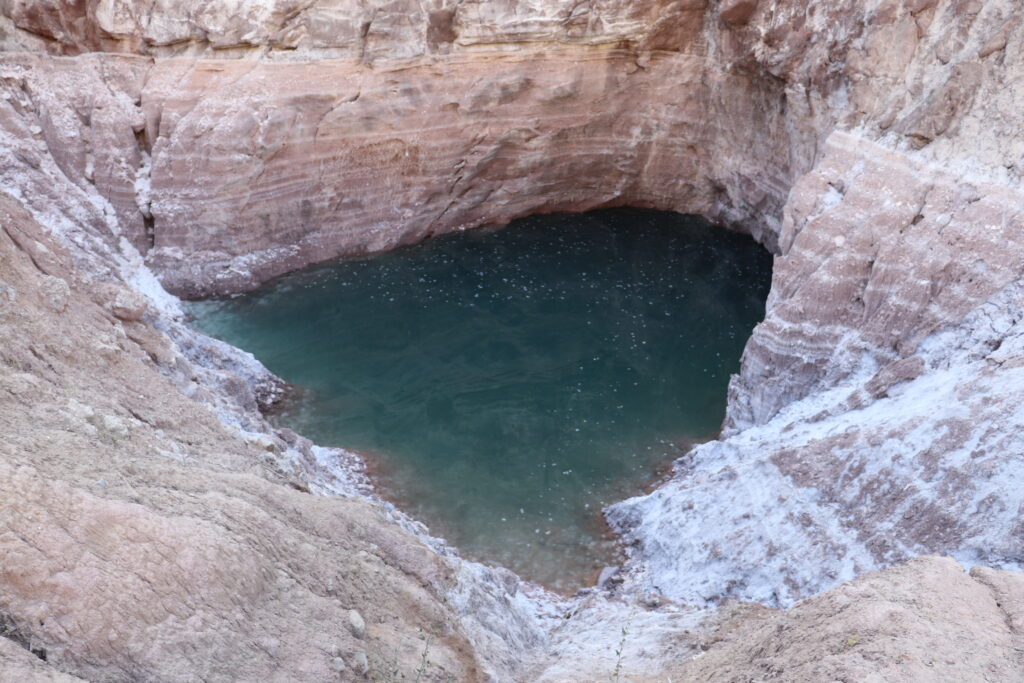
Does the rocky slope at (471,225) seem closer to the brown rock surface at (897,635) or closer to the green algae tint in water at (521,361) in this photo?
the brown rock surface at (897,635)

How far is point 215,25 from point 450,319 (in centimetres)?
578

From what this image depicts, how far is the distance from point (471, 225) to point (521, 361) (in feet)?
15.6

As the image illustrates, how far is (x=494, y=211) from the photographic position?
1764 centimetres

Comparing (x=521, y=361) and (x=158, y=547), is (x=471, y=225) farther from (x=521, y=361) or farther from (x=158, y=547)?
(x=158, y=547)

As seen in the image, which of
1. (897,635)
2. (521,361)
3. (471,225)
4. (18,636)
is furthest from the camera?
(471,225)

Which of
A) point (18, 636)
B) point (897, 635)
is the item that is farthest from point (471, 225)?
point (18, 636)

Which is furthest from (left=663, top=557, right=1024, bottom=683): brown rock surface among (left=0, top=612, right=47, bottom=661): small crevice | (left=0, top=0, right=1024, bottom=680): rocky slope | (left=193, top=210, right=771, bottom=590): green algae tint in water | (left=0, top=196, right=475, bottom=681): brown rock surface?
(left=193, top=210, right=771, bottom=590): green algae tint in water

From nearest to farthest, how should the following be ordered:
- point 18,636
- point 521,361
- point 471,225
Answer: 1. point 18,636
2. point 521,361
3. point 471,225

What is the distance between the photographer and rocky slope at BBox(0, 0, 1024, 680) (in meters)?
4.75

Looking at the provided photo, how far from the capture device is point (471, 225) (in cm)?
1747

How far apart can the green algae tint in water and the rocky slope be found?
0.66m

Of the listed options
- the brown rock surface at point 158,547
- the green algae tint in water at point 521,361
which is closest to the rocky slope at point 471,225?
the brown rock surface at point 158,547

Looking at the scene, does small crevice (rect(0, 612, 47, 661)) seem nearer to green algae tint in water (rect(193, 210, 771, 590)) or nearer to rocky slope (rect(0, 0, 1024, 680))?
rocky slope (rect(0, 0, 1024, 680))

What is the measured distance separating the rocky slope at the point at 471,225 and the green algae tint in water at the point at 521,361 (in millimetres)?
664
